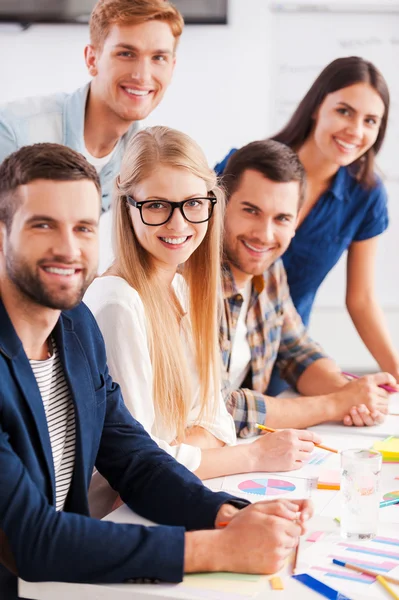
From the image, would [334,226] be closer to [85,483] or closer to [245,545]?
[85,483]

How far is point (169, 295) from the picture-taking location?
1.76m

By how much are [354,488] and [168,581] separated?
35 cm

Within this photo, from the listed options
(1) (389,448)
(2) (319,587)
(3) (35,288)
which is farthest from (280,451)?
(3) (35,288)

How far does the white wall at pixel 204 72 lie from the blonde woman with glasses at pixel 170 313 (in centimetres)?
210

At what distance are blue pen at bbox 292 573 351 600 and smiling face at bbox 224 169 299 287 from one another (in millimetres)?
975

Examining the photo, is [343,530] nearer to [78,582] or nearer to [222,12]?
[78,582]

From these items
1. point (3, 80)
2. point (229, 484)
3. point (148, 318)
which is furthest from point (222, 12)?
point (229, 484)

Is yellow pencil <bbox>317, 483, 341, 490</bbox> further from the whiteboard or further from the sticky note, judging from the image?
the whiteboard

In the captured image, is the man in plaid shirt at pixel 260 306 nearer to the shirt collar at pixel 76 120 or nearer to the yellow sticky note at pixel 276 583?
the shirt collar at pixel 76 120

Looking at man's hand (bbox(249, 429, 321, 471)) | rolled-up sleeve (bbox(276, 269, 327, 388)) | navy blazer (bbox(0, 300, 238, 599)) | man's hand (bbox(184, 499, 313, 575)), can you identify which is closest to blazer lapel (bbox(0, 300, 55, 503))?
navy blazer (bbox(0, 300, 238, 599))

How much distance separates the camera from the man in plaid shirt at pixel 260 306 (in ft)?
6.29

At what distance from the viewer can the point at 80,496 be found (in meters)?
1.31

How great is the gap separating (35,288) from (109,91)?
4.68 ft

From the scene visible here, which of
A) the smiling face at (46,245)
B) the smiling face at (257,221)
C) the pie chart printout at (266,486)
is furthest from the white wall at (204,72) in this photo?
the smiling face at (46,245)
